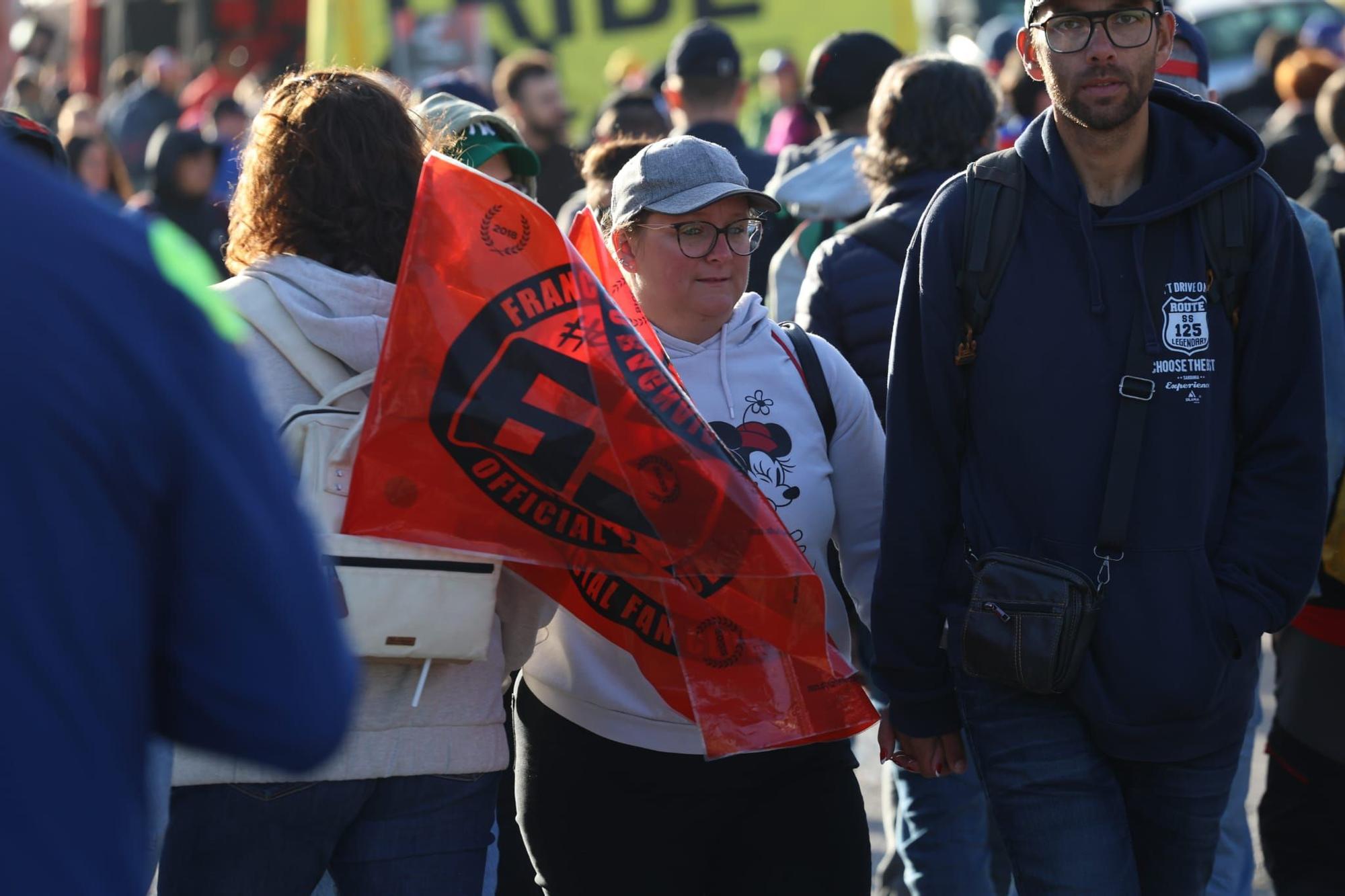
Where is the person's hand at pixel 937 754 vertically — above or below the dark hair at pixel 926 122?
below

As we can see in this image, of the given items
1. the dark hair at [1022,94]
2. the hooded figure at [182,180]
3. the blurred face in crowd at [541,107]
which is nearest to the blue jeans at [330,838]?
the dark hair at [1022,94]

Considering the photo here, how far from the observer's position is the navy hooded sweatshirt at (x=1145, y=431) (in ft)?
9.32

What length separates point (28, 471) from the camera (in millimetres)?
1235

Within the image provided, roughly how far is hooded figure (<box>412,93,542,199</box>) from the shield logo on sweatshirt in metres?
1.65

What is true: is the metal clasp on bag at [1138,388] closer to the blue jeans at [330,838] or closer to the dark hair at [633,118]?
the blue jeans at [330,838]

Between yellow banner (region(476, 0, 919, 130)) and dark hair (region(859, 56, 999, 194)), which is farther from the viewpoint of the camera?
yellow banner (region(476, 0, 919, 130))

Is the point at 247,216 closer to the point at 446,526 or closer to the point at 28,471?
the point at 446,526

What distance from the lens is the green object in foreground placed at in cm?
130

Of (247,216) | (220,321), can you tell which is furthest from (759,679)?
(220,321)

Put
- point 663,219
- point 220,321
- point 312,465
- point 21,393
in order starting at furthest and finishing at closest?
point 663,219
point 312,465
point 220,321
point 21,393

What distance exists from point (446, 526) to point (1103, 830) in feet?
4.00

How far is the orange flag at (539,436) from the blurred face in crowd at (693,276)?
519mm

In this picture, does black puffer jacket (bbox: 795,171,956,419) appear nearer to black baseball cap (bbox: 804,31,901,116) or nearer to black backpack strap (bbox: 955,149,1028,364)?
black backpack strap (bbox: 955,149,1028,364)

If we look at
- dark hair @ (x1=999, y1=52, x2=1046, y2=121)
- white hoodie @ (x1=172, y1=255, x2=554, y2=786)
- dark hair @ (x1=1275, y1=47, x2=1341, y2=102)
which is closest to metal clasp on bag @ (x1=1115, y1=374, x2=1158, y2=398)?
white hoodie @ (x1=172, y1=255, x2=554, y2=786)
